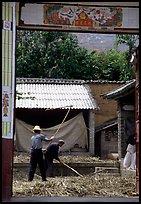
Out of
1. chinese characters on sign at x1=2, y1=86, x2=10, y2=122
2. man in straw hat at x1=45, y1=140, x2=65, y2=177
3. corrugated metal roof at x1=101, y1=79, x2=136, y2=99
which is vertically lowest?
man in straw hat at x1=45, y1=140, x2=65, y2=177

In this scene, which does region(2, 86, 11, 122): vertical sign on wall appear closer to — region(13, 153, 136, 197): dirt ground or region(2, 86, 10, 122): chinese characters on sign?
region(2, 86, 10, 122): chinese characters on sign

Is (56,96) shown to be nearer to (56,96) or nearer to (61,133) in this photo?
(56,96)

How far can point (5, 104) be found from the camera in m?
7.89

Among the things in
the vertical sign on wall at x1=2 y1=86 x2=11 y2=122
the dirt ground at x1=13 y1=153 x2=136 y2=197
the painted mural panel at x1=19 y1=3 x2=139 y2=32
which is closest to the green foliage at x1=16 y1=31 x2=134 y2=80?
the dirt ground at x1=13 y1=153 x2=136 y2=197

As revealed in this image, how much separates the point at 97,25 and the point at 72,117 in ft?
40.1

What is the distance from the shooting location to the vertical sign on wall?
7.85 m

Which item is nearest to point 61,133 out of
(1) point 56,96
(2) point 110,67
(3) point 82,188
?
(1) point 56,96

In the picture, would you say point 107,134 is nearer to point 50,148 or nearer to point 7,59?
point 50,148

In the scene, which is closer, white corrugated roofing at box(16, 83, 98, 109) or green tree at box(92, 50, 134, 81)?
white corrugated roofing at box(16, 83, 98, 109)

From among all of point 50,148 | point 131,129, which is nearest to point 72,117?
point 131,129

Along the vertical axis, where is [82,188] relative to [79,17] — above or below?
below

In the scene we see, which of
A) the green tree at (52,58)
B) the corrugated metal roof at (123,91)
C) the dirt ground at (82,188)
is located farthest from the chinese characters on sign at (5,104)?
the green tree at (52,58)

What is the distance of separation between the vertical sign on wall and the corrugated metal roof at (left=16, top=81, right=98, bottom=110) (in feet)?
38.1

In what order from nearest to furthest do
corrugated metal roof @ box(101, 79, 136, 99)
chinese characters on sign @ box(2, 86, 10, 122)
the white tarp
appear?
chinese characters on sign @ box(2, 86, 10, 122), corrugated metal roof @ box(101, 79, 136, 99), the white tarp
